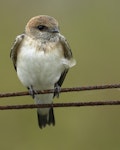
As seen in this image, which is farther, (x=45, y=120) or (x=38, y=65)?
(x=45, y=120)

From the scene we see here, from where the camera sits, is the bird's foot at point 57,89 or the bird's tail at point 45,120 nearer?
the bird's foot at point 57,89

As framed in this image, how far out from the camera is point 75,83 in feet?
33.6

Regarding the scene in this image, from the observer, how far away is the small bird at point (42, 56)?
854cm

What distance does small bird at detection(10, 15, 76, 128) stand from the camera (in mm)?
8539

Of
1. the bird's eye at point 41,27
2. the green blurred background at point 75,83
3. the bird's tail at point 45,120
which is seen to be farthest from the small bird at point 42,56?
the green blurred background at point 75,83

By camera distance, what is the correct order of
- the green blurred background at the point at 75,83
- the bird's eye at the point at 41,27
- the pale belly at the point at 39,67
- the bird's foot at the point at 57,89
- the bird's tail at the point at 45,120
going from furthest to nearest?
the green blurred background at the point at 75,83
the bird's tail at the point at 45,120
the bird's eye at the point at 41,27
the bird's foot at the point at 57,89
the pale belly at the point at 39,67

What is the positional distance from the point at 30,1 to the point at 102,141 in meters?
1.93

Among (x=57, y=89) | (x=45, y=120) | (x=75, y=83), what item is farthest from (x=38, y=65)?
(x=75, y=83)

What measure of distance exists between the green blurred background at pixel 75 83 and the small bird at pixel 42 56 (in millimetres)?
1274

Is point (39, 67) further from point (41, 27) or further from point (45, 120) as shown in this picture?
point (45, 120)

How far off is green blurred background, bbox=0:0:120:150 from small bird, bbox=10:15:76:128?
50.1 inches

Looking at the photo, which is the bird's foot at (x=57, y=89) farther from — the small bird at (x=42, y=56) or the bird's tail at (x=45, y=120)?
the bird's tail at (x=45, y=120)

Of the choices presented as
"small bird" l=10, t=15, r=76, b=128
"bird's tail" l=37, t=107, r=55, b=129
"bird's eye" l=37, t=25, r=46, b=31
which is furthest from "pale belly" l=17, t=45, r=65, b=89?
"bird's tail" l=37, t=107, r=55, b=129

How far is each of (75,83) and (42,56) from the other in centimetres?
174
